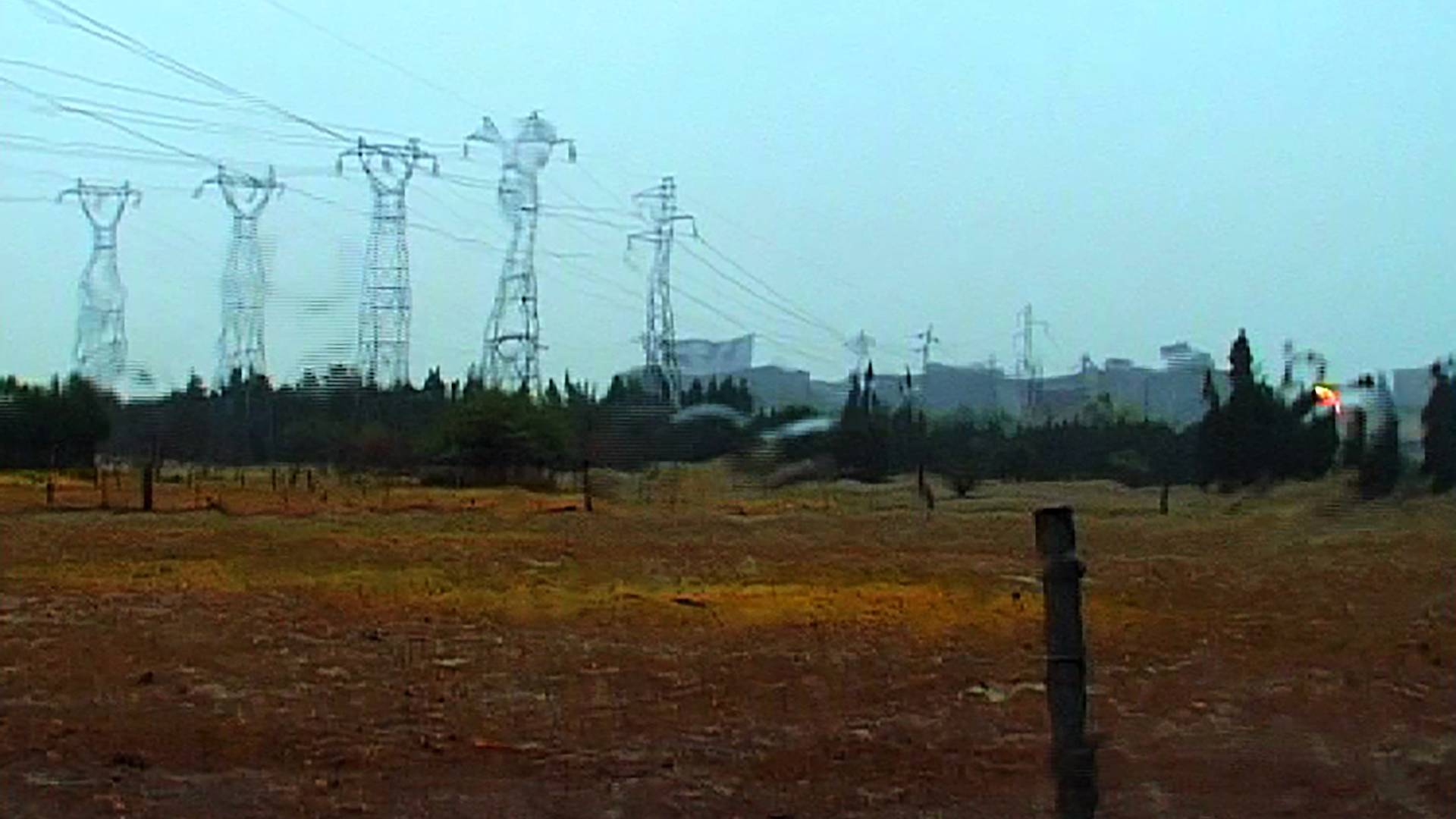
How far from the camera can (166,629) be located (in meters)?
11.6

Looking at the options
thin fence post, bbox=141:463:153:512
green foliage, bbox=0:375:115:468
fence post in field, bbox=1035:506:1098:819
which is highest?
green foliage, bbox=0:375:115:468

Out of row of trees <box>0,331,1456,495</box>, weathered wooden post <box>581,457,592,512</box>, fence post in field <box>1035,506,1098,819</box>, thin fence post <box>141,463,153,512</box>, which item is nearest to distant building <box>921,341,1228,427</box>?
row of trees <box>0,331,1456,495</box>

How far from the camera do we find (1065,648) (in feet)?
9.54

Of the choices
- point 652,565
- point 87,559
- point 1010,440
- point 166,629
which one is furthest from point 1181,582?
point 87,559

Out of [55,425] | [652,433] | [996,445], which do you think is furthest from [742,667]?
[55,425]

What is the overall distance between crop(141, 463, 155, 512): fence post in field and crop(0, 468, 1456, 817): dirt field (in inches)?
156

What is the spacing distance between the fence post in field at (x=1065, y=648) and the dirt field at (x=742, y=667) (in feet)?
11.4

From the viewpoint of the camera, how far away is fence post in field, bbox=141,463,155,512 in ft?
80.0

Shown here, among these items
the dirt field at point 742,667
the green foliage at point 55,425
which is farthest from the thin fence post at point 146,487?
the dirt field at point 742,667

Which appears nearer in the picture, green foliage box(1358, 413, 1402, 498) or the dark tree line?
the dark tree line

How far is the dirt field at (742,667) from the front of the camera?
6.86 m

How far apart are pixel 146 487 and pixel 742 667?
16.5 m

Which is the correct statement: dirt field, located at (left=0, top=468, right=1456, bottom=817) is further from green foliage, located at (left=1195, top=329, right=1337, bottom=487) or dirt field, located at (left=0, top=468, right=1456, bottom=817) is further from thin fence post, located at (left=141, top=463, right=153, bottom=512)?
thin fence post, located at (left=141, top=463, right=153, bottom=512)

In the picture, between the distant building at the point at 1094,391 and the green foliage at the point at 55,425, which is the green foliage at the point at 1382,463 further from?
the green foliage at the point at 55,425
